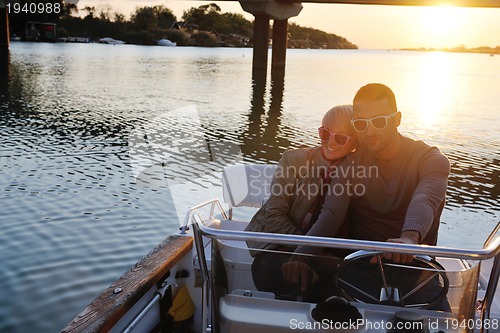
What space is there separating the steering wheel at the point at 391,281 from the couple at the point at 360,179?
3.23ft

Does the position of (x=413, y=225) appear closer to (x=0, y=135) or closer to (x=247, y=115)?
(x=0, y=135)

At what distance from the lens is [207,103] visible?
75.0 feet

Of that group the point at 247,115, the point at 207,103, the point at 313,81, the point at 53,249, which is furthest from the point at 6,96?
the point at 313,81

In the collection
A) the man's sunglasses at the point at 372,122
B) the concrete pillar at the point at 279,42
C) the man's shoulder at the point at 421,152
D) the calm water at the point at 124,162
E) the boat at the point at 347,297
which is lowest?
the calm water at the point at 124,162

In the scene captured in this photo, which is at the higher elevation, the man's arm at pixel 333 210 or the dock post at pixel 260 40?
the dock post at pixel 260 40

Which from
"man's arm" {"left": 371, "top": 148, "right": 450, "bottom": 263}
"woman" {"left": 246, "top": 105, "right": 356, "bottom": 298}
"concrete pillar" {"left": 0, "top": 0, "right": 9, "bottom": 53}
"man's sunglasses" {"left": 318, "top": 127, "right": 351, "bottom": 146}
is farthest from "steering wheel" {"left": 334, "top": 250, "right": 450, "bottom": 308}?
"concrete pillar" {"left": 0, "top": 0, "right": 9, "bottom": 53}

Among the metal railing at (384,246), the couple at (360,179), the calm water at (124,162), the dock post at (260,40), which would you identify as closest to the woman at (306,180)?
the couple at (360,179)

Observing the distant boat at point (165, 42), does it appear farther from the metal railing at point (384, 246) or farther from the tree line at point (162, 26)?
the metal railing at point (384, 246)

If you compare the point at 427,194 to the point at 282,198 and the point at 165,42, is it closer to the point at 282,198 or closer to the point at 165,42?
the point at 282,198

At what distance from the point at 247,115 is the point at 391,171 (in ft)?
54.3

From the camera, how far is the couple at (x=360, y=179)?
11.8 ft

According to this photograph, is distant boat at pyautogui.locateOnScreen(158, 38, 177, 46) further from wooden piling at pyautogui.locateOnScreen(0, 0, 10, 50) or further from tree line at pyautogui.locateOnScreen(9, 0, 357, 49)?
wooden piling at pyautogui.locateOnScreen(0, 0, 10, 50)

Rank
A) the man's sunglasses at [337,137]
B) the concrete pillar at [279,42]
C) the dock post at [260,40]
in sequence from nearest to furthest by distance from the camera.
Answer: the man's sunglasses at [337,137]
the dock post at [260,40]
the concrete pillar at [279,42]

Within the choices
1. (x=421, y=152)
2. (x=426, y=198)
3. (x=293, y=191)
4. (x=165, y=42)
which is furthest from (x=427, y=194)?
(x=165, y=42)
